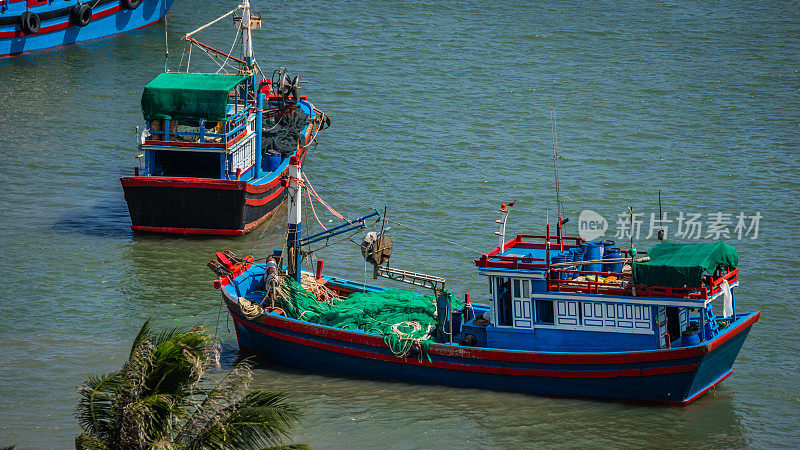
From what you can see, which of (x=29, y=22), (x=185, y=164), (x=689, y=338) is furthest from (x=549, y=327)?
(x=29, y=22)

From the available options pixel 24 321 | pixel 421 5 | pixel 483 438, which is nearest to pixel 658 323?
pixel 483 438

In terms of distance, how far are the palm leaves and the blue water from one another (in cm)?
598

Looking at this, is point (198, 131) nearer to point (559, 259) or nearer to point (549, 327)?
point (559, 259)

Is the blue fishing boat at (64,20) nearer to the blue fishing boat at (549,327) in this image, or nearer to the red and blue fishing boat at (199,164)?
the red and blue fishing boat at (199,164)

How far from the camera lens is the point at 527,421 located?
18.8 metres

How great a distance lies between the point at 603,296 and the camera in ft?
60.9

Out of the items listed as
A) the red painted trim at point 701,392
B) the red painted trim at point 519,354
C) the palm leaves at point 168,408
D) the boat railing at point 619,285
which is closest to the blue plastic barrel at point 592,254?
the boat railing at point 619,285

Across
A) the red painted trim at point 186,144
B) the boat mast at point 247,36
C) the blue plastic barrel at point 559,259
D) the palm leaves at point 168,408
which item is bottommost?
the palm leaves at point 168,408

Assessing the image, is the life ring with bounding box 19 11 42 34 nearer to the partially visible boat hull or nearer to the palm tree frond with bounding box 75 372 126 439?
the partially visible boat hull

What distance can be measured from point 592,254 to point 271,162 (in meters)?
13.3

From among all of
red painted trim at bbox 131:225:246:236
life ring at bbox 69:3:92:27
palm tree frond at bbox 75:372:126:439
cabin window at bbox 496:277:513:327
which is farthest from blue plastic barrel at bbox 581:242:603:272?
life ring at bbox 69:3:92:27

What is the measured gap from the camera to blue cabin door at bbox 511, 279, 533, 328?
19.1 meters

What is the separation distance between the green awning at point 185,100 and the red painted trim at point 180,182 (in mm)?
1570

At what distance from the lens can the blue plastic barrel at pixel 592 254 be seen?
19.6 metres
